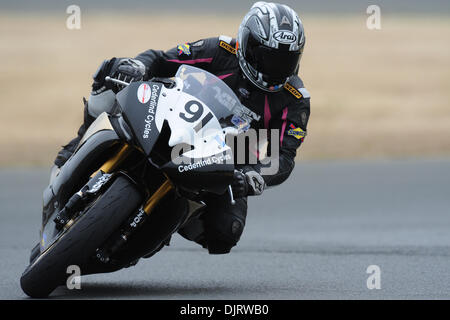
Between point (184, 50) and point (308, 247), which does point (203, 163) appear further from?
point (308, 247)

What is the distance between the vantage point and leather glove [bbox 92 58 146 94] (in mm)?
5398

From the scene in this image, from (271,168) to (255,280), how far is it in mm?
809

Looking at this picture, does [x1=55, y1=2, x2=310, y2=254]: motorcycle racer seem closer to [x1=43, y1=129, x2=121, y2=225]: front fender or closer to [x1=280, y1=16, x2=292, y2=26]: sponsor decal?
[x1=280, y1=16, x2=292, y2=26]: sponsor decal

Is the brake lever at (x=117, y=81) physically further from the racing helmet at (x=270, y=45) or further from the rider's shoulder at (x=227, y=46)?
the rider's shoulder at (x=227, y=46)

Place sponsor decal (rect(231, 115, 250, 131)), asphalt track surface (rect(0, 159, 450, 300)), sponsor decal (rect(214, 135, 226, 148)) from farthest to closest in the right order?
1. asphalt track surface (rect(0, 159, 450, 300))
2. sponsor decal (rect(231, 115, 250, 131))
3. sponsor decal (rect(214, 135, 226, 148))

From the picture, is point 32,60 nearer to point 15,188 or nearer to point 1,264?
point 15,188

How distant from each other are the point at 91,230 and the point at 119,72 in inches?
39.7

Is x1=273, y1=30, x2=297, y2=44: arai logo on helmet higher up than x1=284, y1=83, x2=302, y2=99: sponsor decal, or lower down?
higher up

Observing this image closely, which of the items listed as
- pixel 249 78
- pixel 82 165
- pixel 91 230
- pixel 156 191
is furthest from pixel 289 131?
pixel 91 230

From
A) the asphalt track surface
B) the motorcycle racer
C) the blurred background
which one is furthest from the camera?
the blurred background

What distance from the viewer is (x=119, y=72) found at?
5.41 meters

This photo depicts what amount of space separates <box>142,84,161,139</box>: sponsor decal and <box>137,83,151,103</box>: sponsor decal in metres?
0.02

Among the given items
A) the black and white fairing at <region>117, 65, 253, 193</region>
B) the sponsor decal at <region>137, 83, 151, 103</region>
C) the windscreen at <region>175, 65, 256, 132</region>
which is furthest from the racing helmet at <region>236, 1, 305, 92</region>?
the sponsor decal at <region>137, 83, 151, 103</region>
